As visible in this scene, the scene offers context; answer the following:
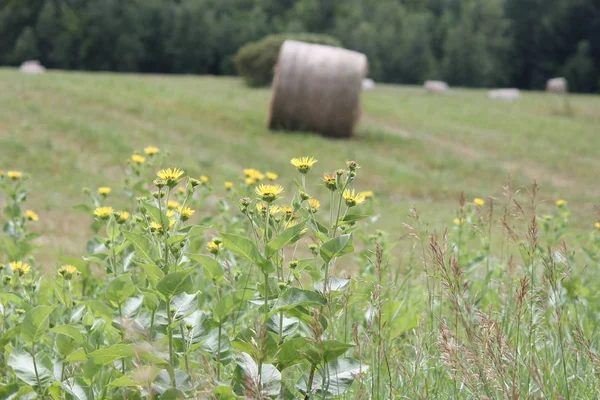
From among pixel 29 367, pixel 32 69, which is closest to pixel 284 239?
pixel 29 367

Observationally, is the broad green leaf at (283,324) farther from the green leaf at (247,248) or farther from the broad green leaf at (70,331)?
the broad green leaf at (70,331)

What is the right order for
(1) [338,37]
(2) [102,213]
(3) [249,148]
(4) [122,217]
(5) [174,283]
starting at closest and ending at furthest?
(5) [174,283] < (2) [102,213] < (4) [122,217] < (3) [249,148] < (1) [338,37]

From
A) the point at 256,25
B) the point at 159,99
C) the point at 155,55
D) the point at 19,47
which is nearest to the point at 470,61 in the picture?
the point at 256,25

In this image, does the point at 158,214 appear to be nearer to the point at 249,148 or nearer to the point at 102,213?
the point at 102,213

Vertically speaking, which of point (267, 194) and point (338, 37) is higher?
point (267, 194)

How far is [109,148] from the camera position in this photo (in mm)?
9945

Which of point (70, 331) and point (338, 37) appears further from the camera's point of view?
point (338, 37)

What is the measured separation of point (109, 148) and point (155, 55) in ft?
114

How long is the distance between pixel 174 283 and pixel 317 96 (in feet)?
39.3

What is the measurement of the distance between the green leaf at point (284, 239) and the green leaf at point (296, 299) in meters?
0.10

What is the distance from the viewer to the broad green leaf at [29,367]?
6.91ft

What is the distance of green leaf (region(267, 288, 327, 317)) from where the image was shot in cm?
A: 170

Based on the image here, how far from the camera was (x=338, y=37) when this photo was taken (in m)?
44.2

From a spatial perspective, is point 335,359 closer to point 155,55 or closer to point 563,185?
point 563,185
